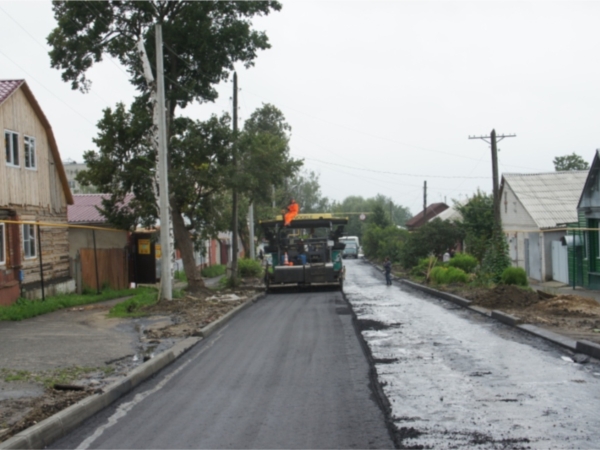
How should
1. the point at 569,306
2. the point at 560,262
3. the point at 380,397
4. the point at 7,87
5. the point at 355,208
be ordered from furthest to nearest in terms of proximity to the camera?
the point at 355,208, the point at 560,262, the point at 7,87, the point at 569,306, the point at 380,397

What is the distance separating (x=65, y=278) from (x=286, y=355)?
55.9ft

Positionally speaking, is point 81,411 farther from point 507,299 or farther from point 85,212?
point 85,212

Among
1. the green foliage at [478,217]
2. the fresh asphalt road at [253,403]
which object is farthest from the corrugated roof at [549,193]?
the fresh asphalt road at [253,403]

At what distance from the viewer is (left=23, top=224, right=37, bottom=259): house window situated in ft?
77.7

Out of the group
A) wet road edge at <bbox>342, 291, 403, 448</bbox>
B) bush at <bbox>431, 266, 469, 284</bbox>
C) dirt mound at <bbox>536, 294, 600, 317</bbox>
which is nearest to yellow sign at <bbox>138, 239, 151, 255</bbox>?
bush at <bbox>431, 266, 469, 284</bbox>

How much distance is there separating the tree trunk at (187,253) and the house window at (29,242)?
5.52 m

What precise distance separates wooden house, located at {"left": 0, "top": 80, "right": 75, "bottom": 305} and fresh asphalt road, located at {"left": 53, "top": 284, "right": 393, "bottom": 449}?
34.3 feet

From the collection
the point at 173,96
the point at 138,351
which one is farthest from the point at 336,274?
the point at 138,351

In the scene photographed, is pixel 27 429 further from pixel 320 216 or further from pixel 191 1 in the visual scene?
pixel 320 216

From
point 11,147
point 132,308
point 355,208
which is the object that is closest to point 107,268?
point 11,147

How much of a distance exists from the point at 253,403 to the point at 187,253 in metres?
20.7

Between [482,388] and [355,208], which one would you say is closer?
[482,388]

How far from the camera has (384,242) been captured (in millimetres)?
65938

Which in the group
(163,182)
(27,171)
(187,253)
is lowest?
(187,253)
